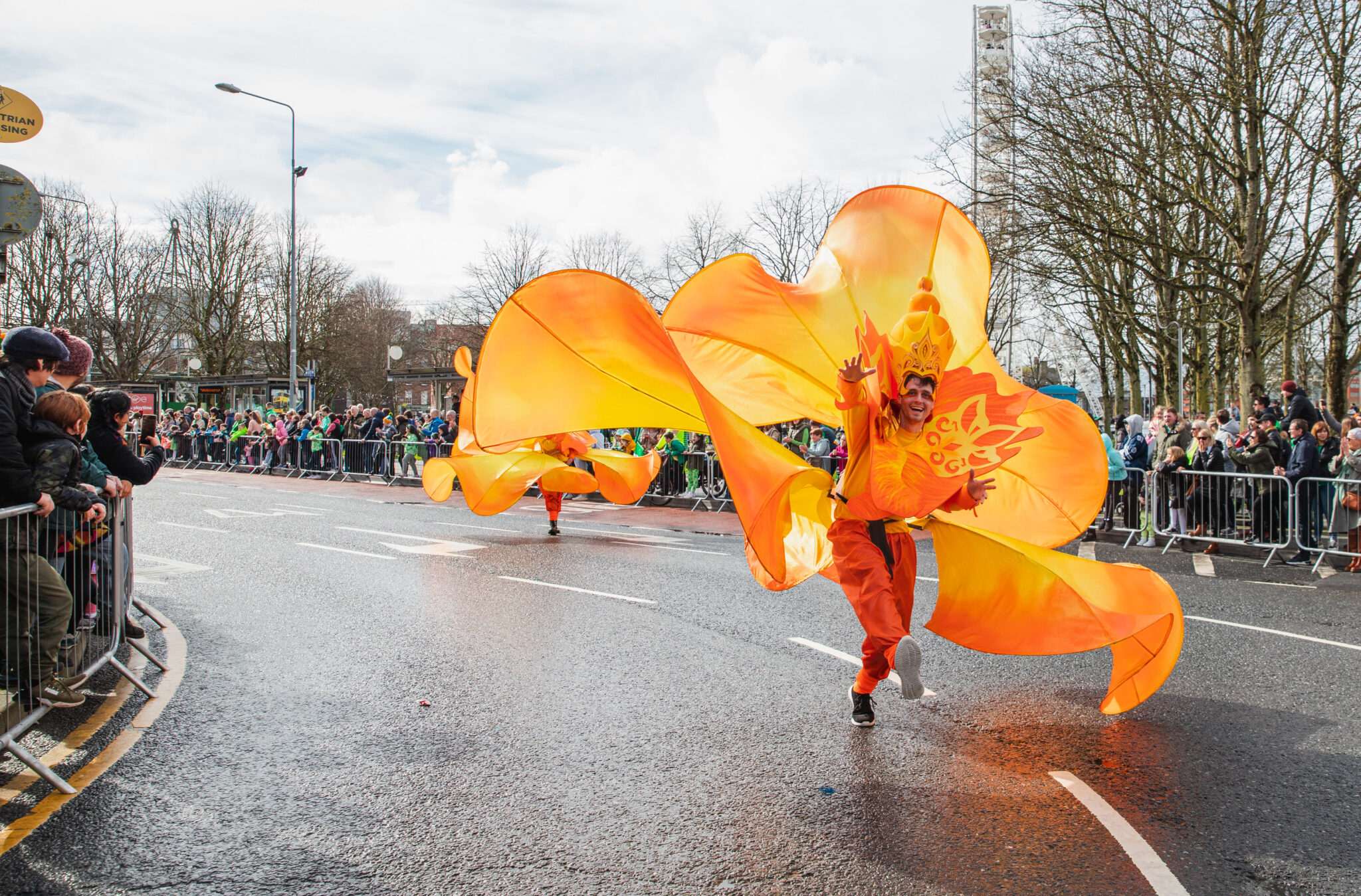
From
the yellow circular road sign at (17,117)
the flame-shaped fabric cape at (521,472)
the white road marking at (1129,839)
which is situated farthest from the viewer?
the flame-shaped fabric cape at (521,472)

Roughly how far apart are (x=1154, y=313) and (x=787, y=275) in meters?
11.4

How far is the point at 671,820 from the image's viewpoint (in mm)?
3742

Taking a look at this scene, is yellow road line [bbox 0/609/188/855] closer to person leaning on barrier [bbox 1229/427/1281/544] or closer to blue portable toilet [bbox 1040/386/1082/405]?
person leaning on barrier [bbox 1229/427/1281/544]

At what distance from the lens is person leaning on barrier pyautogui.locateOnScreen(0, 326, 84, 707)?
4.47 m

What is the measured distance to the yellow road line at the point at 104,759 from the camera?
365cm

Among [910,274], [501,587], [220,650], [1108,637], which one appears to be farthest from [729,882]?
[501,587]

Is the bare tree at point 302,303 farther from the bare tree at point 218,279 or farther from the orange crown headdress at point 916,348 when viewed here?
the orange crown headdress at point 916,348

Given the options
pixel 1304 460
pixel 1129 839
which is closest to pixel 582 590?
pixel 1129 839

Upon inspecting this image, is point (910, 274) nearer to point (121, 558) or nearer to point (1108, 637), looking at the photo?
point (1108, 637)

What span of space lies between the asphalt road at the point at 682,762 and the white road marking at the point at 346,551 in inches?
95.8

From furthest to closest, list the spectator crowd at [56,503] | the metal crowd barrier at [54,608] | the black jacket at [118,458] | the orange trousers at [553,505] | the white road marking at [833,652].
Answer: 1. the orange trousers at [553,505]
2. the black jacket at [118,458]
3. the white road marking at [833,652]
4. the spectator crowd at [56,503]
5. the metal crowd barrier at [54,608]

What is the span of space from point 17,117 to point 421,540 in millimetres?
6772

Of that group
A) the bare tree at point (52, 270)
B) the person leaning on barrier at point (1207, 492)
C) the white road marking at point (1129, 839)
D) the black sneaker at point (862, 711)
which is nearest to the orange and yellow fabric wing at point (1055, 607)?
the black sneaker at point (862, 711)

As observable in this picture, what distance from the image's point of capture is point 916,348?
4840 mm
